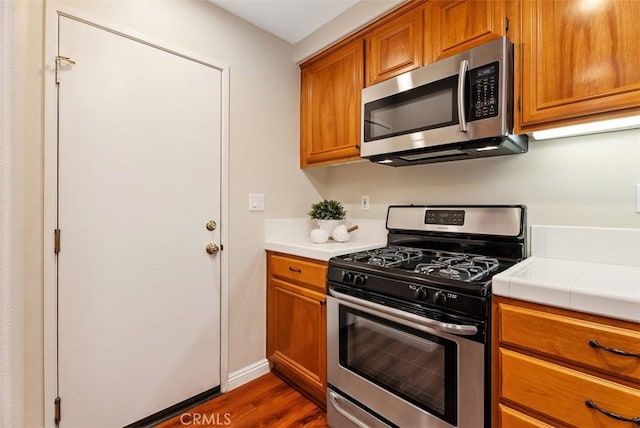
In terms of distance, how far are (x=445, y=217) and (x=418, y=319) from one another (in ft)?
2.59

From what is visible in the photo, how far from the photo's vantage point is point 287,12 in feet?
6.31

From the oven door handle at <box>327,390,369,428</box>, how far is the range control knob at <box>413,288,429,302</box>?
0.71 m

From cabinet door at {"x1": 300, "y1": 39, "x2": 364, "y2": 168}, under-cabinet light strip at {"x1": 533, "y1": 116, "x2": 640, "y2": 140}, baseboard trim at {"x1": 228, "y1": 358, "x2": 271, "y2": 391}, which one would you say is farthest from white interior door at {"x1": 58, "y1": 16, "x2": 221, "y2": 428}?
under-cabinet light strip at {"x1": 533, "y1": 116, "x2": 640, "y2": 140}

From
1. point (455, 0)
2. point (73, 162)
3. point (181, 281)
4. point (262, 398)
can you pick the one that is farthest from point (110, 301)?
point (455, 0)

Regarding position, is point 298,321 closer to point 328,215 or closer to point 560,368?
point 328,215

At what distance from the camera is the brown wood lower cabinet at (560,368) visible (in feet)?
2.74

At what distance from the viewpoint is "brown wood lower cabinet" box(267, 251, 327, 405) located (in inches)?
66.9

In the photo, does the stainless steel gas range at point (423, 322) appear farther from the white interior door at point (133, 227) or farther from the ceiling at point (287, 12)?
the ceiling at point (287, 12)

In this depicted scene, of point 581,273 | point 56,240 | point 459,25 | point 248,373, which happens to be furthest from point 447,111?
point 248,373

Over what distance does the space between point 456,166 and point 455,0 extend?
0.85 m

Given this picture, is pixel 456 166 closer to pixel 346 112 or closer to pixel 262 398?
pixel 346 112

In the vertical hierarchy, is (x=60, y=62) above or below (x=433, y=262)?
above

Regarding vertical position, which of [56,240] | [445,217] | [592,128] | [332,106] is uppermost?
[332,106]

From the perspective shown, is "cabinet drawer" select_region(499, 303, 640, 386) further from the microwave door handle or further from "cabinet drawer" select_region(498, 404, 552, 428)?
the microwave door handle
